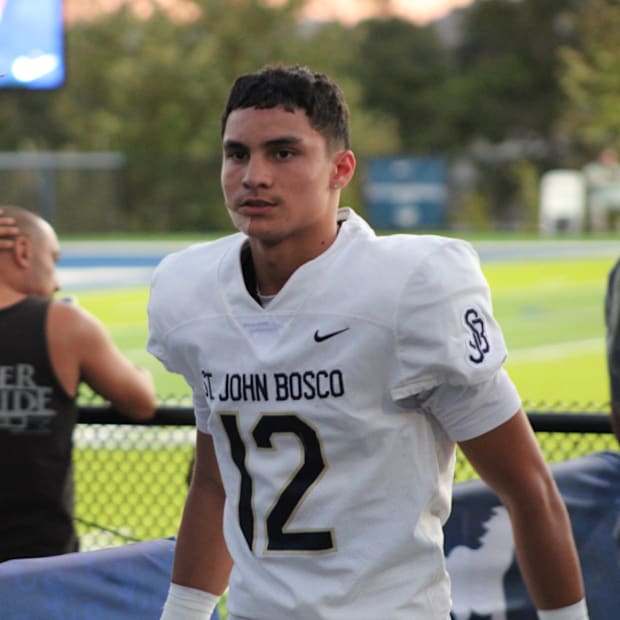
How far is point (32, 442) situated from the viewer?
397 centimetres

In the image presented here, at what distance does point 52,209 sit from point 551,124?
2901 cm

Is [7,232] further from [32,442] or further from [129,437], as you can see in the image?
[129,437]

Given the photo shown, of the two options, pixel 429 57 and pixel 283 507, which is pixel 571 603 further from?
pixel 429 57

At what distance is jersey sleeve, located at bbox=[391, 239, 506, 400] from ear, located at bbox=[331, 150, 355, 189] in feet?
0.79

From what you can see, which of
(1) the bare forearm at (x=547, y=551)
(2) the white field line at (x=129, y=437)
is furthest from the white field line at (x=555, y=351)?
(1) the bare forearm at (x=547, y=551)

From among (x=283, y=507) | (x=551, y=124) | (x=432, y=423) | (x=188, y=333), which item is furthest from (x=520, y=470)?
(x=551, y=124)

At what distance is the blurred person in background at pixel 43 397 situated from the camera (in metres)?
3.92

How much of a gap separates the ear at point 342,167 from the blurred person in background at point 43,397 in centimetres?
161

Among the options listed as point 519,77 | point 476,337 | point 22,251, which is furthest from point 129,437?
point 519,77

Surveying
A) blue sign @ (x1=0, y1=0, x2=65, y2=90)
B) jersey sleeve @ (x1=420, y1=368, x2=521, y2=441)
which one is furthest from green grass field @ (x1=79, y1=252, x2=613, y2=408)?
jersey sleeve @ (x1=420, y1=368, x2=521, y2=441)

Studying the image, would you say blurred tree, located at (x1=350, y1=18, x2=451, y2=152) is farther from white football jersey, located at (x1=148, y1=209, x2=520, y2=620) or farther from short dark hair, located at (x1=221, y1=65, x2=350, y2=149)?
white football jersey, located at (x1=148, y1=209, x2=520, y2=620)

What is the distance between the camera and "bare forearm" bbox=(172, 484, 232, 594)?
9.39 feet

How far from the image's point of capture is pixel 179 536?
2.90 m

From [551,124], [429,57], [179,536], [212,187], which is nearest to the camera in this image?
[179,536]
